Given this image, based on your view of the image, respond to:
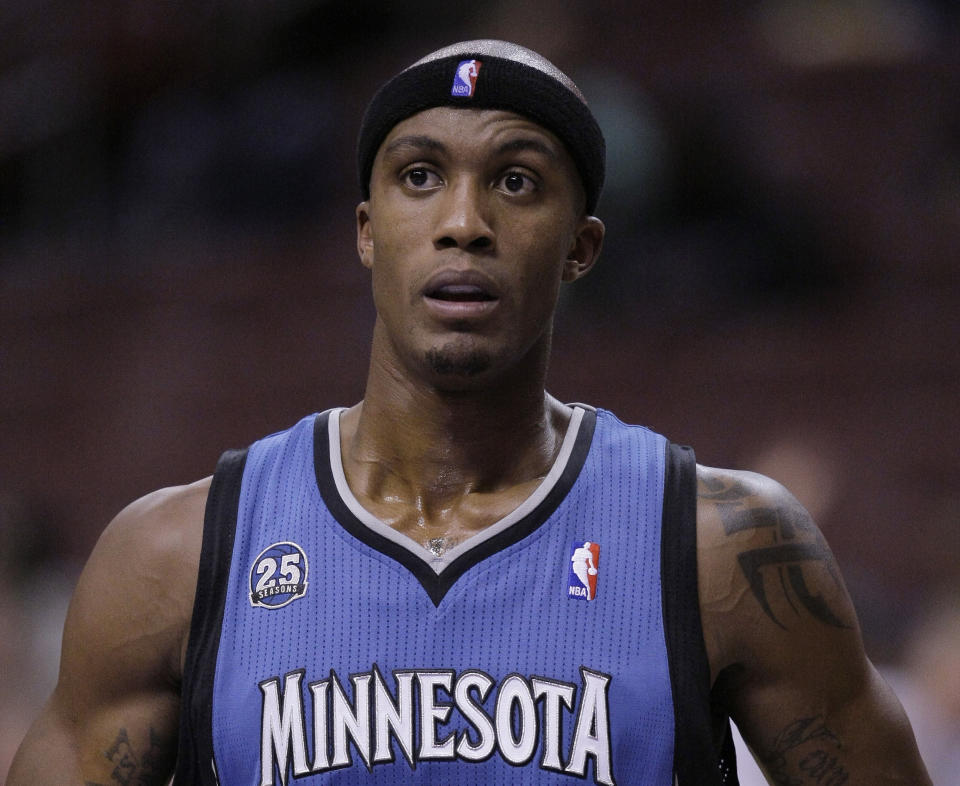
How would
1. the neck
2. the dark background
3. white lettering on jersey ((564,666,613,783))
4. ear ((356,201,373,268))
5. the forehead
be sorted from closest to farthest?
white lettering on jersey ((564,666,613,783)) → the forehead → the neck → ear ((356,201,373,268)) → the dark background

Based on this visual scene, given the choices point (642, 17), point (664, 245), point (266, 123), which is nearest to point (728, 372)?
point (664, 245)

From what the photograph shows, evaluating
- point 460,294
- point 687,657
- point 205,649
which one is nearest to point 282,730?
point 205,649

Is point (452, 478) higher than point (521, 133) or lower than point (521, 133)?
lower

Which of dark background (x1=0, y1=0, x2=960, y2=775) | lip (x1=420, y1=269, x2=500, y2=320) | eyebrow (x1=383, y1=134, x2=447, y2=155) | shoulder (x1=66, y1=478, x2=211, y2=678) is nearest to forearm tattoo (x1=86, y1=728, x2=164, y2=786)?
shoulder (x1=66, y1=478, x2=211, y2=678)

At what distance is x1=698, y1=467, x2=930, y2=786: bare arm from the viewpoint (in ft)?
8.85

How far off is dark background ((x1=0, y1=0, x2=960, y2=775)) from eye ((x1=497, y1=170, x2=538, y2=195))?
4235 mm

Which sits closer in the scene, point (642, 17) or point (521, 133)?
point (521, 133)

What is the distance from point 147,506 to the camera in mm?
2959

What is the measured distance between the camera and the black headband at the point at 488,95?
2852 mm

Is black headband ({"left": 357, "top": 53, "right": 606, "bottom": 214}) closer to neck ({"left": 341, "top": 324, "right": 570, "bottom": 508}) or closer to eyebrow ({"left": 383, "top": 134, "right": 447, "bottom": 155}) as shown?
eyebrow ({"left": 383, "top": 134, "right": 447, "bottom": 155})

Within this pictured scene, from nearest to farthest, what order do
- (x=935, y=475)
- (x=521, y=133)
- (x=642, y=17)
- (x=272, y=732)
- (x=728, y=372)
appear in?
(x=272, y=732) < (x=521, y=133) < (x=935, y=475) < (x=728, y=372) < (x=642, y=17)

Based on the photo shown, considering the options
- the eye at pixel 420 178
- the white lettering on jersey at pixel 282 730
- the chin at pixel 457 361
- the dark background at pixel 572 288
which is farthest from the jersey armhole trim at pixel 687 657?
the dark background at pixel 572 288

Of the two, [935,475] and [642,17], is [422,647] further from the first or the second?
[642,17]

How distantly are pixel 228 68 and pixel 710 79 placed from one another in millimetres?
2934
